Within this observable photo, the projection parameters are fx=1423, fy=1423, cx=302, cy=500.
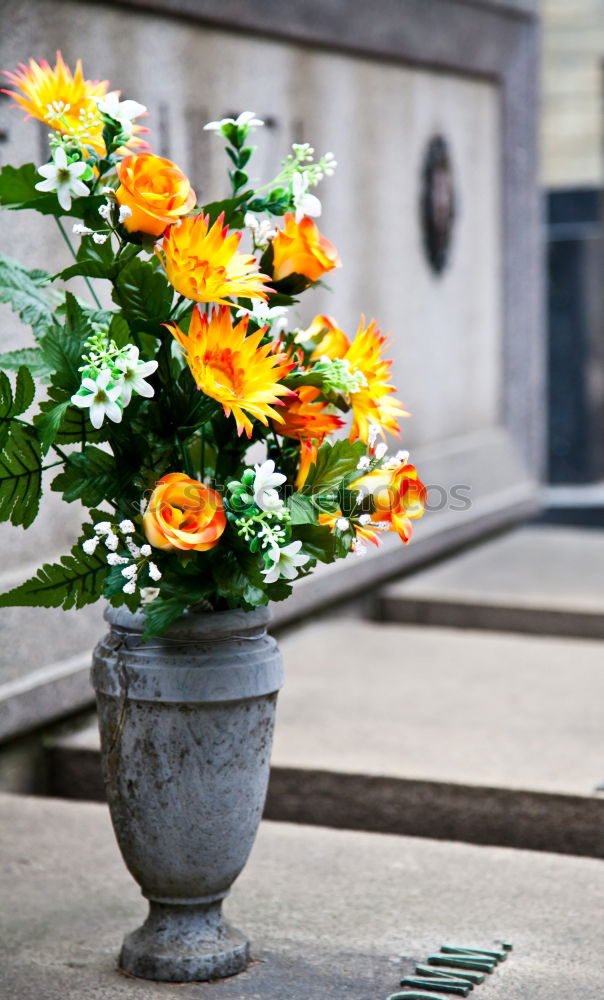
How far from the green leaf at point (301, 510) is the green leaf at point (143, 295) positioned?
0.39 metres

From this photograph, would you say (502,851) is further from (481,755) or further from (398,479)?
(398,479)

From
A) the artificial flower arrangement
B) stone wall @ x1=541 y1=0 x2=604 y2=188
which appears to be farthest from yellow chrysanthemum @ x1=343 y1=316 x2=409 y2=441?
stone wall @ x1=541 y1=0 x2=604 y2=188

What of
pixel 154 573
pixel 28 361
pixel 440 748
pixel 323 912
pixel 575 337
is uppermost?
pixel 575 337

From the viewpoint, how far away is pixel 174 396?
2541 millimetres

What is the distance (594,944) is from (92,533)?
1.36m

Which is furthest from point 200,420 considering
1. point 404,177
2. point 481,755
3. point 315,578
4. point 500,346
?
point 500,346

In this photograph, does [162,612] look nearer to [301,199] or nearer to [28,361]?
[28,361]

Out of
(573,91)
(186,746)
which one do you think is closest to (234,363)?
(186,746)

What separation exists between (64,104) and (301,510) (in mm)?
858

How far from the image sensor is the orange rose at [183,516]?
235 centimetres

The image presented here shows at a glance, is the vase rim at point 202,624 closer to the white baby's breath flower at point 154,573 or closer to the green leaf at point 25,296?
the white baby's breath flower at point 154,573

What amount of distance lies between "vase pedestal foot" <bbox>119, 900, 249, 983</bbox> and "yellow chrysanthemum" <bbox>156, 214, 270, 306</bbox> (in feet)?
3.79

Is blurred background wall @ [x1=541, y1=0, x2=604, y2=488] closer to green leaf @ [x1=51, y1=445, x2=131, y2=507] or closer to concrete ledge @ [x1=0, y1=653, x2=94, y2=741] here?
concrete ledge @ [x1=0, y1=653, x2=94, y2=741]

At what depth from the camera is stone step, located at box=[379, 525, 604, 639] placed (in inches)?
231
